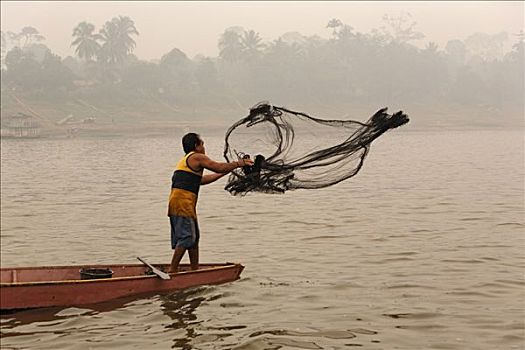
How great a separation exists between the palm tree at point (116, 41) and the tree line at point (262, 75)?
5.2 inches

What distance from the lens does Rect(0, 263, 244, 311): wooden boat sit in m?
8.93

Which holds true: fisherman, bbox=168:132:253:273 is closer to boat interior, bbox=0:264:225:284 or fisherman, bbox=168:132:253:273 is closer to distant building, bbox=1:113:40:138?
boat interior, bbox=0:264:225:284

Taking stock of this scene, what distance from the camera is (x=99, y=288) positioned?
9367mm

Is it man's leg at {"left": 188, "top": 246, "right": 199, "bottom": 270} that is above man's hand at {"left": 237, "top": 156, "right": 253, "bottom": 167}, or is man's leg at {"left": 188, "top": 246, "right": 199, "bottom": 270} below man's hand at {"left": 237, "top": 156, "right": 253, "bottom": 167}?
below

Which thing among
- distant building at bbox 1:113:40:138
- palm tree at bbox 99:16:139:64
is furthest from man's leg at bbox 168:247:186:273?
palm tree at bbox 99:16:139:64

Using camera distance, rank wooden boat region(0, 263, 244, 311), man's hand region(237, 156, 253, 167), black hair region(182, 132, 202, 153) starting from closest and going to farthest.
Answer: wooden boat region(0, 263, 244, 311), man's hand region(237, 156, 253, 167), black hair region(182, 132, 202, 153)

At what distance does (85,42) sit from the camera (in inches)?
4134

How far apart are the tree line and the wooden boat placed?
80135mm

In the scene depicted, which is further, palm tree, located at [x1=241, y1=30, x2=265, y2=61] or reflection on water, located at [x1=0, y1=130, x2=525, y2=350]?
palm tree, located at [x1=241, y1=30, x2=265, y2=61]

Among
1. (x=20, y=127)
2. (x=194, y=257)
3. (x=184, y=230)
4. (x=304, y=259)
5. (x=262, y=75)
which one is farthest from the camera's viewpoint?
(x=262, y=75)

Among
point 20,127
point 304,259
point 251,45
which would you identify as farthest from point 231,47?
point 304,259

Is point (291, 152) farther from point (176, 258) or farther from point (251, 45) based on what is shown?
point (251, 45)

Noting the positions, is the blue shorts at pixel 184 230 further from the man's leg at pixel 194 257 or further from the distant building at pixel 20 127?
the distant building at pixel 20 127

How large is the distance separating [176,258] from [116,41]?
328ft
